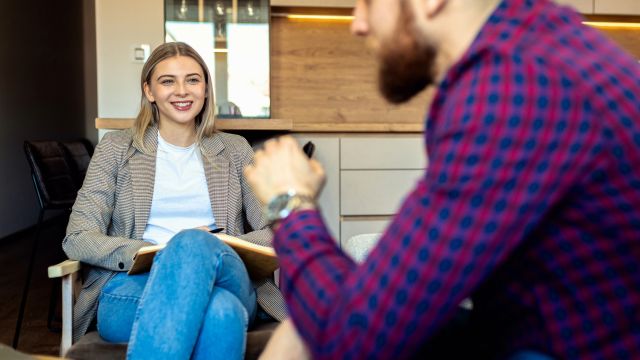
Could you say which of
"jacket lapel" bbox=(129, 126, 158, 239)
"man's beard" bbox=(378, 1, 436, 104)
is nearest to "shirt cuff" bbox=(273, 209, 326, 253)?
"man's beard" bbox=(378, 1, 436, 104)

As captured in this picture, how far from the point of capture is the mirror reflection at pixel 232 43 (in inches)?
155

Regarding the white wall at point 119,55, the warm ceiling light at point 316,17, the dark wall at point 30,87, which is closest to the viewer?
the white wall at point 119,55

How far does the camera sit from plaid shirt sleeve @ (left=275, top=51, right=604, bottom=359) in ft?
1.99

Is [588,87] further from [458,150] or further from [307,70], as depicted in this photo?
[307,70]

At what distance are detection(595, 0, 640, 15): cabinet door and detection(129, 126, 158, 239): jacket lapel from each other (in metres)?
3.05

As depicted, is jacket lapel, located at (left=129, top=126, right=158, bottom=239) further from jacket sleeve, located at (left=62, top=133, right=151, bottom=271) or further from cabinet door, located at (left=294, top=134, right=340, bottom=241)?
cabinet door, located at (left=294, top=134, right=340, bottom=241)

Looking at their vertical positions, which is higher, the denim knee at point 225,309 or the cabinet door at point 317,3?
the cabinet door at point 317,3

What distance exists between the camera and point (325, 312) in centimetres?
66

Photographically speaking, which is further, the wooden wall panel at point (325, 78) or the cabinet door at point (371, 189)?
the wooden wall panel at point (325, 78)

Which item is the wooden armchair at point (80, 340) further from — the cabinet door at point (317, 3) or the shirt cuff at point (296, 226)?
the cabinet door at point (317, 3)

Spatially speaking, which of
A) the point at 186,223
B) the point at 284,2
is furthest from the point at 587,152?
the point at 284,2

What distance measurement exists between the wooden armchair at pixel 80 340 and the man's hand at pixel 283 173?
103 centimetres

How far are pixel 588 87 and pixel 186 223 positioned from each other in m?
1.57

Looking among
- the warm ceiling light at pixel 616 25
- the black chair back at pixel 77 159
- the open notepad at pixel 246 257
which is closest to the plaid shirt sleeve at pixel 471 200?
the open notepad at pixel 246 257
